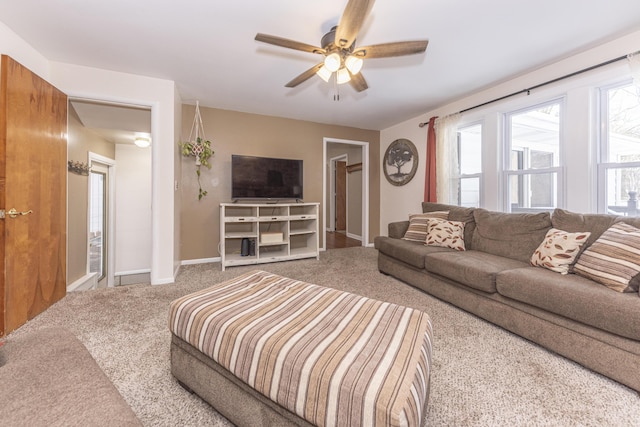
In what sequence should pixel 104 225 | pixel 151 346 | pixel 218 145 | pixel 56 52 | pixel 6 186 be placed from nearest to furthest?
pixel 151 346 → pixel 6 186 → pixel 56 52 → pixel 218 145 → pixel 104 225

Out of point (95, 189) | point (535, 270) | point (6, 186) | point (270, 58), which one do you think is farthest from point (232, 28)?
point (95, 189)

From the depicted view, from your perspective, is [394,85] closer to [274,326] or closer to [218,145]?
[218,145]

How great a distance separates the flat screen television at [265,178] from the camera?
4.11 meters

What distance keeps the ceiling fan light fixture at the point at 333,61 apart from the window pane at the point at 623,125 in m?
2.63

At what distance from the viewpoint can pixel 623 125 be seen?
2.48 m

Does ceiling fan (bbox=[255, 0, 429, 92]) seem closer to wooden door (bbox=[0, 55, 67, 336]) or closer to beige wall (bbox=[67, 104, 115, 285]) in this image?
wooden door (bbox=[0, 55, 67, 336])

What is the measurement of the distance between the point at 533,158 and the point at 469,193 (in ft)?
2.97

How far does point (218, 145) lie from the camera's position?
13.9 feet

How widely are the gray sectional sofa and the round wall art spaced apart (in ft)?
5.12

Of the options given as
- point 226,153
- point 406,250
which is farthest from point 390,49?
point 226,153

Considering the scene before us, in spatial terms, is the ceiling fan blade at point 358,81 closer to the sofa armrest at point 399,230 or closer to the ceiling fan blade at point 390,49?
the ceiling fan blade at point 390,49

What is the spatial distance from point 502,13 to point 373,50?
1.07m

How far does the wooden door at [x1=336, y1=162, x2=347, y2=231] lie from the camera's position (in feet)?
24.7

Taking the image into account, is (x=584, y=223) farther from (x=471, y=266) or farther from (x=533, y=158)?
(x=533, y=158)
